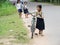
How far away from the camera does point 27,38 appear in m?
11.9

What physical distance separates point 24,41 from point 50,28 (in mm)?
4169

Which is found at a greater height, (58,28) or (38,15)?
(38,15)

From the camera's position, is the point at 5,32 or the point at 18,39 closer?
the point at 18,39

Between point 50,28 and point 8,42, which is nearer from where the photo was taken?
point 8,42

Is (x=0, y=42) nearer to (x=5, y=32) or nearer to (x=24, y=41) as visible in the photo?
(x=24, y=41)

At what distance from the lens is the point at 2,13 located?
22.3 metres

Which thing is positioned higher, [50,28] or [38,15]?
[38,15]

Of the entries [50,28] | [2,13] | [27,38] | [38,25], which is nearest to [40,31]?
[38,25]

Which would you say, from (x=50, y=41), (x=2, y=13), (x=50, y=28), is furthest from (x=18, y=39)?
(x=2, y=13)

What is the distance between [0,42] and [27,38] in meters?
1.45

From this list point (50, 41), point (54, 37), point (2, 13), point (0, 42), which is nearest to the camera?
point (0, 42)

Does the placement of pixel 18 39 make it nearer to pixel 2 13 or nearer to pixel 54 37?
pixel 54 37

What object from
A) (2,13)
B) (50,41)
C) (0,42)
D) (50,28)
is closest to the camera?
(0,42)

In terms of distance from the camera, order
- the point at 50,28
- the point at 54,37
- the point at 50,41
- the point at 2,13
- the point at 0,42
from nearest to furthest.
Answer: the point at 0,42
the point at 50,41
the point at 54,37
the point at 50,28
the point at 2,13
